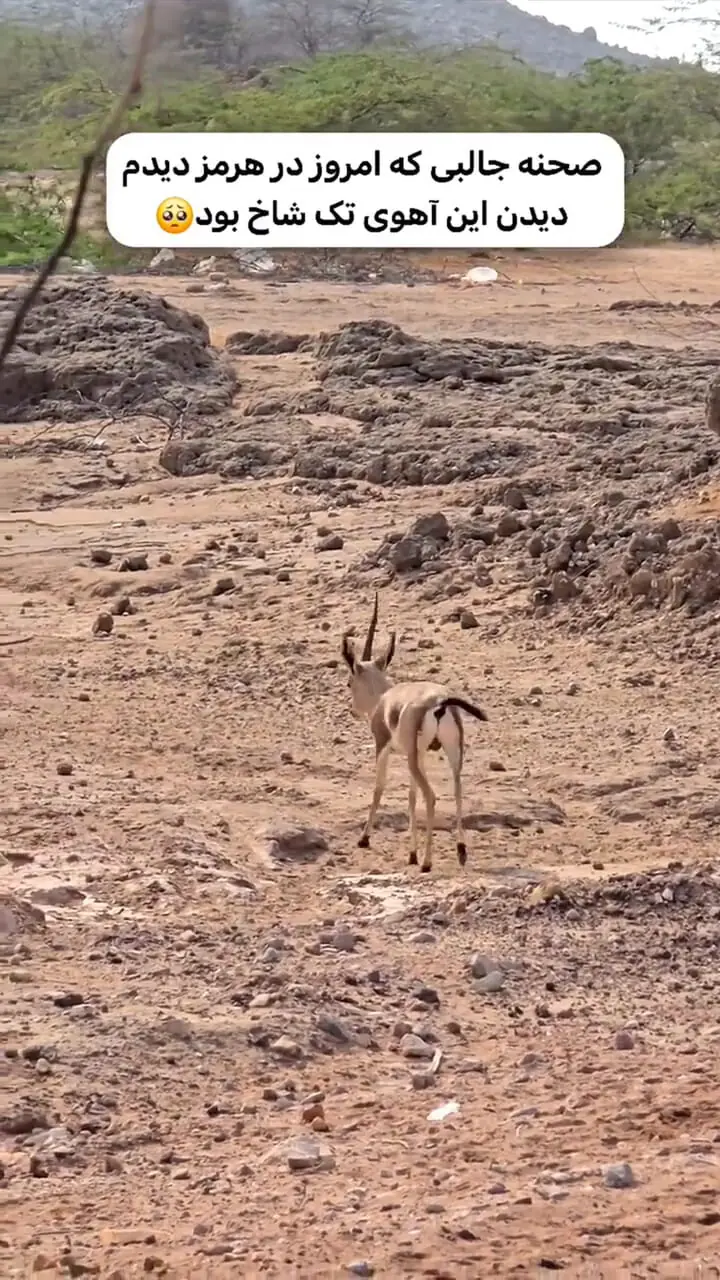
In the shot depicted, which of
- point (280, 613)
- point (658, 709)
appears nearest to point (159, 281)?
point (280, 613)

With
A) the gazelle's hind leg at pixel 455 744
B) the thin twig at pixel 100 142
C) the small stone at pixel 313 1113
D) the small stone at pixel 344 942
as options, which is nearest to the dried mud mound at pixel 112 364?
the gazelle's hind leg at pixel 455 744

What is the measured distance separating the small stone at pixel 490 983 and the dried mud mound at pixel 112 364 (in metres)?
11.0

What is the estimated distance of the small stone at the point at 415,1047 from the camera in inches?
177

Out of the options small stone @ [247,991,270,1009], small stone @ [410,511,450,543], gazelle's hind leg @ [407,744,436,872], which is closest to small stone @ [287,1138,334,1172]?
small stone @ [247,991,270,1009]

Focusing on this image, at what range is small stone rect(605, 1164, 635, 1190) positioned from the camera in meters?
3.47

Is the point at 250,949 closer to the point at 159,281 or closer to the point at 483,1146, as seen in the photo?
the point at 483,1146

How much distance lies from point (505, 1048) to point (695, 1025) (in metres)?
0.52

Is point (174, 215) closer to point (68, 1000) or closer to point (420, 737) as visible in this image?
point (420, 737)

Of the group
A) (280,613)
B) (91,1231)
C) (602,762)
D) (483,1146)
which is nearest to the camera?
(91,1231)

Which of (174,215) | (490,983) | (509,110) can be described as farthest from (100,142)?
(509,110)

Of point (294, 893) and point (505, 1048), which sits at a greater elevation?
point (505, 1048)

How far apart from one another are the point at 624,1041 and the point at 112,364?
12627 millimetres

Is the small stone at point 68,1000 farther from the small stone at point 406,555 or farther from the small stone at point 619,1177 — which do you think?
the small stone at point 406,555

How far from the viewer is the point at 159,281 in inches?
982
